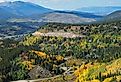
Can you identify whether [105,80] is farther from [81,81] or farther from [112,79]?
[81,81]

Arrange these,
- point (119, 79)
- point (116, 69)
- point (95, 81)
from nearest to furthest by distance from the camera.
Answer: point (119, 79), point (95, 81), point (116, 69)

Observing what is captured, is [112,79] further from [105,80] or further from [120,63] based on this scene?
[120,63]

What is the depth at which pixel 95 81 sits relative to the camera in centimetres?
17762

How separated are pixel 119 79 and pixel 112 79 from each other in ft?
17.9

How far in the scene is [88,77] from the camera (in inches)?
7613

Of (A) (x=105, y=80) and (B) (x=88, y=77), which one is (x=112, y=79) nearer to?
(A) (x=105, y=80)

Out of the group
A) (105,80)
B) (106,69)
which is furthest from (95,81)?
(106,69)

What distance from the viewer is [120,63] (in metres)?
198

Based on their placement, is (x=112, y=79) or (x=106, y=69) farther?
(x=106, y=69)

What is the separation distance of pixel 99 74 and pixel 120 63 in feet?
47.6

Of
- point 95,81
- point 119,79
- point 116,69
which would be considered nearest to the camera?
point 119,79

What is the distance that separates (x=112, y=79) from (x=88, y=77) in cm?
2320

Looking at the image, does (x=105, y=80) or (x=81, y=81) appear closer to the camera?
(x=105, y=80)

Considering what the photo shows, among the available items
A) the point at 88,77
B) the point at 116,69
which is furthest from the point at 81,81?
the point at 116,69
